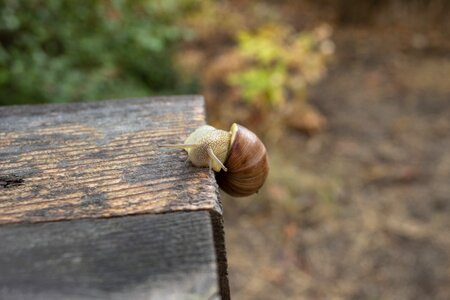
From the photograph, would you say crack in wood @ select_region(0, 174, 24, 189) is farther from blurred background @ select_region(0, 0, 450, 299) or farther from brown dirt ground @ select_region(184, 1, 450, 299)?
brown dirt ground @ select_region(184, 1, 450, 299)

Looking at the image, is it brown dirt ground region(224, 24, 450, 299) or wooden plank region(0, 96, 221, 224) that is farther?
brown dirt ground region(224, 24, 450, 299)

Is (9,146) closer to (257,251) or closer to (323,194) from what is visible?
(257,251)

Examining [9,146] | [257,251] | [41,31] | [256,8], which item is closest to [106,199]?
[9,146]

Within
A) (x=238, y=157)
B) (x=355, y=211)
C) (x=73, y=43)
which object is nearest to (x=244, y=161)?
(x=238, y=157)

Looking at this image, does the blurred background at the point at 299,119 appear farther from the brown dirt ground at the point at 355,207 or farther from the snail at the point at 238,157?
the snail at the point at 238,157

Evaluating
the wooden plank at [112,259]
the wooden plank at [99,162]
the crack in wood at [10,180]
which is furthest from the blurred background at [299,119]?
the wooden plank at [112,259]

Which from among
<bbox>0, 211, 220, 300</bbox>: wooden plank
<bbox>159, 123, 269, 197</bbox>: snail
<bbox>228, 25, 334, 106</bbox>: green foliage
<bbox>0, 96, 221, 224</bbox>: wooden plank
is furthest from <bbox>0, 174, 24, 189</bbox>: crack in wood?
<bbox>228, 25, 334, 106</bbox>: green foliage

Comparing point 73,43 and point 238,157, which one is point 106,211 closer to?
point 238,157
